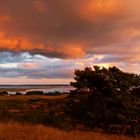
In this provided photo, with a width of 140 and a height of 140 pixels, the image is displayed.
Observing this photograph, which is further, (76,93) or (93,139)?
(76,93)

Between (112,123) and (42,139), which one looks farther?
(112,123)

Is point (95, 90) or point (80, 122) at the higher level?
point (95, 90)

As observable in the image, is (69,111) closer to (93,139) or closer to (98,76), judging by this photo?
(98,76)

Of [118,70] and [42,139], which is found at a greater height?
[118,70]

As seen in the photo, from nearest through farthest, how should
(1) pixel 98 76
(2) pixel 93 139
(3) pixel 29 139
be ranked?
(3) pixel 29 139 → (2) pixel 93 139 → (1) pixel 98 76

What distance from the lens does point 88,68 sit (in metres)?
22.2

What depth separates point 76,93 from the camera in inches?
877

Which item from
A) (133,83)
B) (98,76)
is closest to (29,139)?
(98,76)

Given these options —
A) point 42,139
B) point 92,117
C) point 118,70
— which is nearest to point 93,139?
point 42,139

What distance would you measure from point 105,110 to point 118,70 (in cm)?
277

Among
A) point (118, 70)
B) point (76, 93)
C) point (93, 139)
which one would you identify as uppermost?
point (118, 70)

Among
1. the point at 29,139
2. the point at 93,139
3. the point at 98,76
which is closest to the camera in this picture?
the point at 29,139

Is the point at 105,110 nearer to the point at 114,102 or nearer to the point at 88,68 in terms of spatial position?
the point at 114,102

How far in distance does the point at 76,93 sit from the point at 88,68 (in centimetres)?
178
